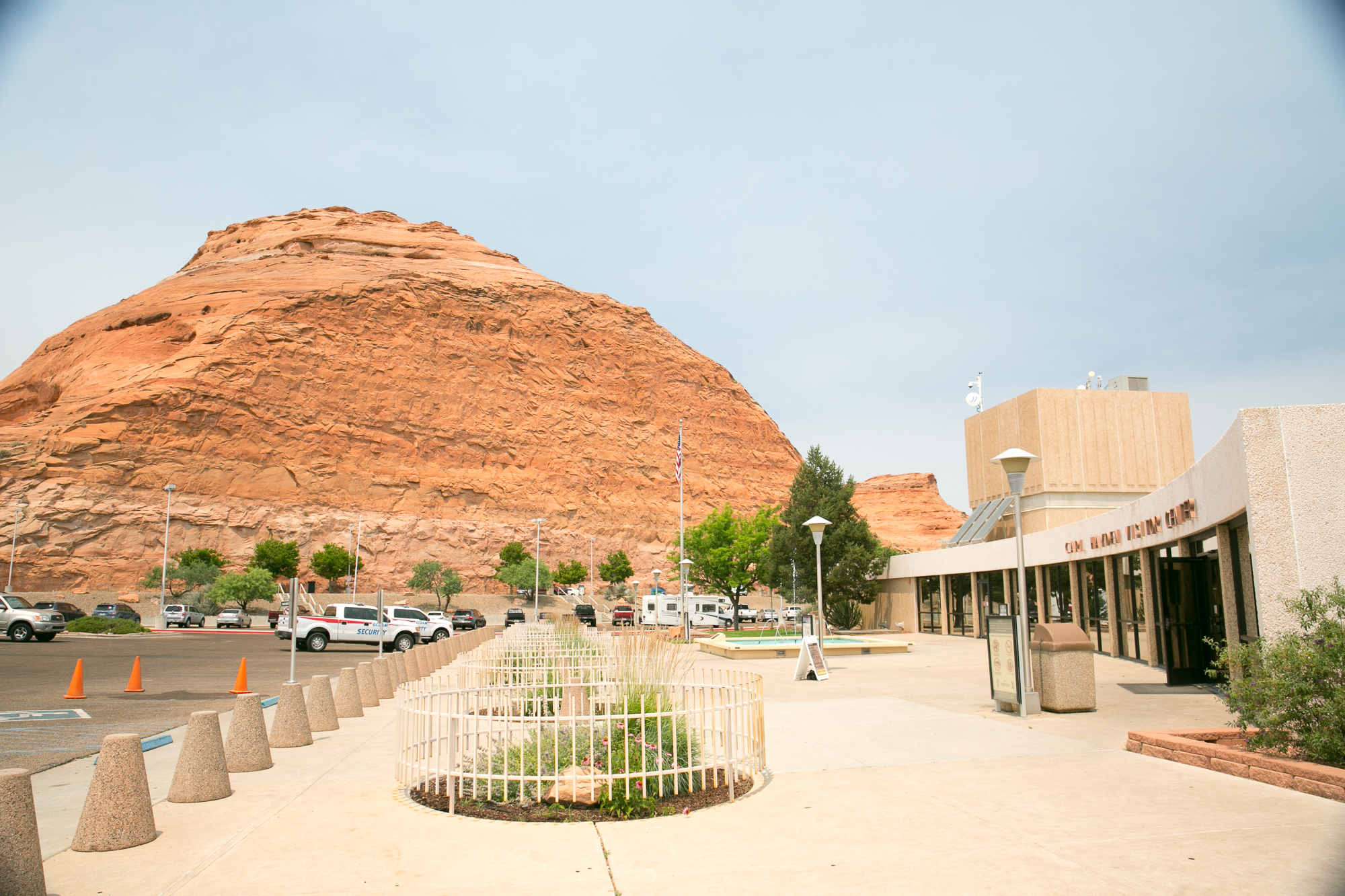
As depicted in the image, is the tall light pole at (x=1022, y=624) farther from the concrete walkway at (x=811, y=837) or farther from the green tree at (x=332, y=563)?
the green tree at (x=332, y=563)

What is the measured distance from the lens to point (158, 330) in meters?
93.9

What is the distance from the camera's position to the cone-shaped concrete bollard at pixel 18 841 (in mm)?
4242

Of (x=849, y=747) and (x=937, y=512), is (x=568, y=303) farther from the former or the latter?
(x=849, y=747)

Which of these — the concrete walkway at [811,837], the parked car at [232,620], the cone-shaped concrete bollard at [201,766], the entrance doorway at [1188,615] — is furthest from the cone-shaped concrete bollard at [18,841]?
the parked car at [232,620]

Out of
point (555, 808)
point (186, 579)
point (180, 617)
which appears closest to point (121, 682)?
point (555, 808)

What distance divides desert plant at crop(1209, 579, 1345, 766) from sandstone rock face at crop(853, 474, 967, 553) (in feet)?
406

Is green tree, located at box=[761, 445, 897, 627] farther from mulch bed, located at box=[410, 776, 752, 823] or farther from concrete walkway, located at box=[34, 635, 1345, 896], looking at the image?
mulch bed, located at box=[410, 776, 752, 823]

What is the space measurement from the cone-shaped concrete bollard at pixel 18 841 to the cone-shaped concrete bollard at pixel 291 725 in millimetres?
5673

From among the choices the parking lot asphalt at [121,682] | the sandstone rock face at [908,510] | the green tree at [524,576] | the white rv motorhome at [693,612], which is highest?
the sandstone rock face at [908,510]

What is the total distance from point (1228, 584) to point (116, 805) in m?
14.2

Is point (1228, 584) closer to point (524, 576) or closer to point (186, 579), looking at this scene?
point (524, 576)

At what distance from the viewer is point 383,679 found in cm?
1509

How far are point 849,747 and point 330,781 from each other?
5248mm

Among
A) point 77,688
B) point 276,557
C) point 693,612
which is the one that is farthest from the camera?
point 276,557
